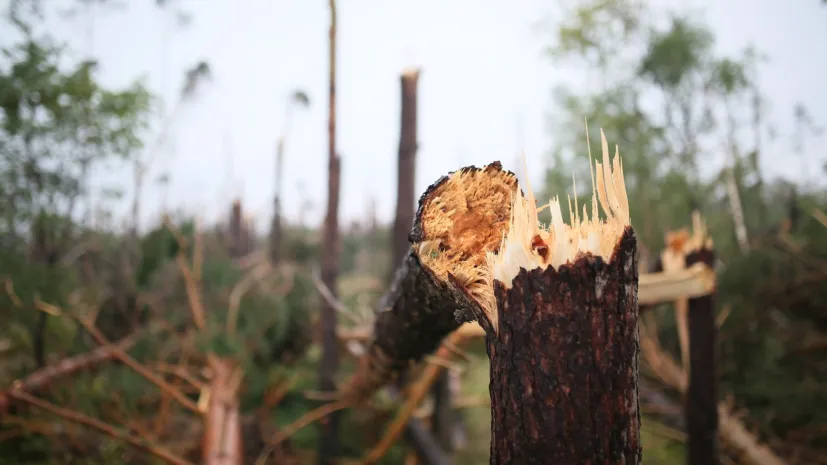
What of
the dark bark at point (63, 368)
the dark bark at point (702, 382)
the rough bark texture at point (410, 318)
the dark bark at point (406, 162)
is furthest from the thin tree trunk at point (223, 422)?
the dark bark at point (702, 382)

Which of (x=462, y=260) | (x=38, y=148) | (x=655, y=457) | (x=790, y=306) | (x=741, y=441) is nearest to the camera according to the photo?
(x=462, y=260)

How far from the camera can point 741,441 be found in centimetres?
362

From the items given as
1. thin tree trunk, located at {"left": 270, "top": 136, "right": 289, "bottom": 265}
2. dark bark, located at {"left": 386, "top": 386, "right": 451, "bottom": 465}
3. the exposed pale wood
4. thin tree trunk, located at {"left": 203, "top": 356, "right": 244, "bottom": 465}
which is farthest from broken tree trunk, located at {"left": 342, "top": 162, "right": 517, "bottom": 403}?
thin tree trunk, located at {"left": 270, "top": 136, "right": 289, "bottom": 265}

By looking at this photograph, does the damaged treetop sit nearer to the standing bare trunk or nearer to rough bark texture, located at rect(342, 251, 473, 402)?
rough bark texture, located at rect(342, 251, 473, 402)

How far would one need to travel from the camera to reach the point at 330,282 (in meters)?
3.57

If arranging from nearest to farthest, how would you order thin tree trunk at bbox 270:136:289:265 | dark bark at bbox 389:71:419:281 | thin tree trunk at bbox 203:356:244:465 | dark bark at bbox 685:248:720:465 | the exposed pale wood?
1. the exposed pale wood
2. thin tree trunk at bbox 203:356:244:465
3. dark bark at bbox 685:248:720:465
4. dark bark at bbox 389:71:419:281
5. thin tree trunk at bbox 270:136:289:265

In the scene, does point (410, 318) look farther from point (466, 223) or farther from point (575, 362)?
point (575, 362)

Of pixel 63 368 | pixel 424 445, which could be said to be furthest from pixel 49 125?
pixel 424 445

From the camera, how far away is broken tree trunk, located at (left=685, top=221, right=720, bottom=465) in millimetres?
2963

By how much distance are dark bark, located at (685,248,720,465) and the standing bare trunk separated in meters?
2.26

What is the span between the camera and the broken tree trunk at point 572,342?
2.97 ft

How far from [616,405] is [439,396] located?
3605 millimetres

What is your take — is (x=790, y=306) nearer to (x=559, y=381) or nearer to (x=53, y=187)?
(x=559, y=381)

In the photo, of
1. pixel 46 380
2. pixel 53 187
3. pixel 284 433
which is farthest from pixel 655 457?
pixel 53 187
